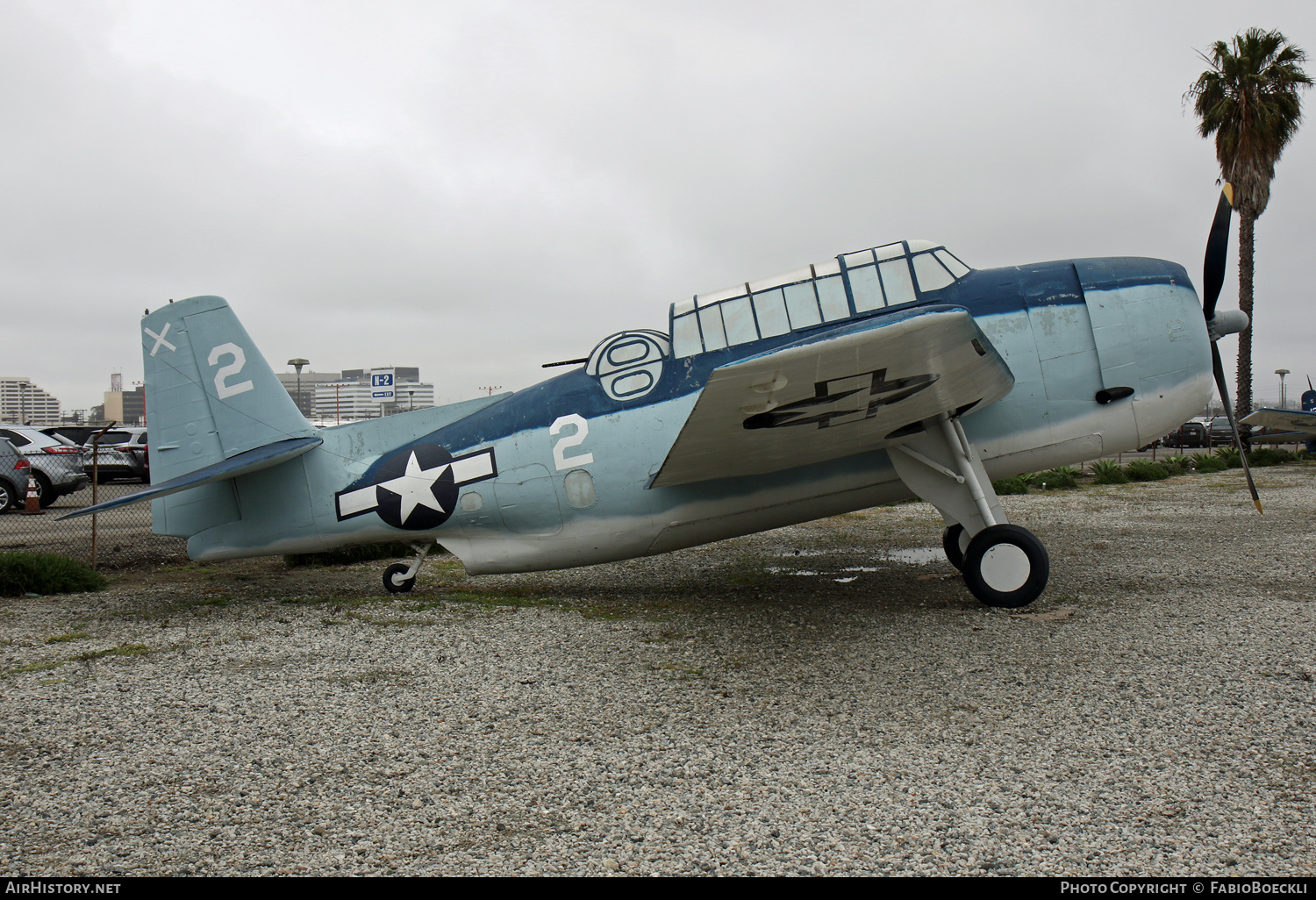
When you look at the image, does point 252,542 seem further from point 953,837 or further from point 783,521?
point 953,837

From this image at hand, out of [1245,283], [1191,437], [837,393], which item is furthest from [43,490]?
[1191,437]

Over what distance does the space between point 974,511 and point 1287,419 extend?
1637 centimetres

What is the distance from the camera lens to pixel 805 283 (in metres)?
5.78

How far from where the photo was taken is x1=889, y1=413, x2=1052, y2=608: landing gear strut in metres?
5.49

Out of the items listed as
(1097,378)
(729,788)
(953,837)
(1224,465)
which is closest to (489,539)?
(729,788)

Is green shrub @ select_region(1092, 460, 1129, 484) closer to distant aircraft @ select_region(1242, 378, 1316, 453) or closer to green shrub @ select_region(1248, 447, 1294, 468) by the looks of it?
distant aircraft @ select_region(1242, 378, 1316, 453)

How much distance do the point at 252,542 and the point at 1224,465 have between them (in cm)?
2091

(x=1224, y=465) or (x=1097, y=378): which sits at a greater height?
(x=1097, y=378)

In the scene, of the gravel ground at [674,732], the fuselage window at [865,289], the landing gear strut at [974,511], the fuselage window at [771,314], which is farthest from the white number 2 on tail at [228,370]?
the landing gear strut at [974,511]

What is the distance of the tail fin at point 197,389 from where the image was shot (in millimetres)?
6691

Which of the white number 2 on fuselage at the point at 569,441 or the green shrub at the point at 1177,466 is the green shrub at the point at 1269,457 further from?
the white number 2 on fuselage at the point at 569,441

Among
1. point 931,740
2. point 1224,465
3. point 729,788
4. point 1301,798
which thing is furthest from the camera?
point 1224,465

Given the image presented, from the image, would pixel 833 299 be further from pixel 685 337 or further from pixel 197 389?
pixel 197 389

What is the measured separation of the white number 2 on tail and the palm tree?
23745mm
